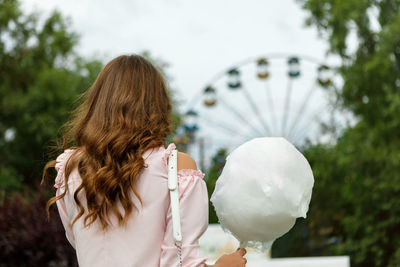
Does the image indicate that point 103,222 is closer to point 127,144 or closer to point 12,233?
point 127,144

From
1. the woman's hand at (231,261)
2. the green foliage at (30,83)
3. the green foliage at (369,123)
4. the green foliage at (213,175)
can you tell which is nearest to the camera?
the woman's hand at (231,261)

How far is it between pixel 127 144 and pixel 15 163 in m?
19.5

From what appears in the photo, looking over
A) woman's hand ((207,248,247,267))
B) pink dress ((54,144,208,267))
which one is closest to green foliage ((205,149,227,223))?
woman's hand ((207,248,247,267))

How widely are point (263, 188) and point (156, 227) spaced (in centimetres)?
42

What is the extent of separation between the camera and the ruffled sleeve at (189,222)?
5.84ft

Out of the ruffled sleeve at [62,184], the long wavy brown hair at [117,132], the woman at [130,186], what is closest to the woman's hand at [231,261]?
the woman at [130,186]

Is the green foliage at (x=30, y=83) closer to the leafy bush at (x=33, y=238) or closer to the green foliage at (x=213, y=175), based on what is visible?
the green foliage at (x=213, y=175)

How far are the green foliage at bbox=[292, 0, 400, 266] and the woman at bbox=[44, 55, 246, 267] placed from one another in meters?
6.60

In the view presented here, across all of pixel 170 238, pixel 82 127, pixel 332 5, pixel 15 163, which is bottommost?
Result: pixel 15 163

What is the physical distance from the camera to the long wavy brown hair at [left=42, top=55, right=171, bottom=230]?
5.96 feet

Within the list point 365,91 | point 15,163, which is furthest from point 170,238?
point 15,163

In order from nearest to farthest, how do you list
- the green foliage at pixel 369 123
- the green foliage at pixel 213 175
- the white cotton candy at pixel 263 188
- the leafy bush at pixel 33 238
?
the white cotton candy at pixel 263 188 → the leafy bush at pixel 33 238 → the green foliage at pixel 369 123 → the green foliage at pixel 213 175

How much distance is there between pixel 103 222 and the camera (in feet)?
6.02

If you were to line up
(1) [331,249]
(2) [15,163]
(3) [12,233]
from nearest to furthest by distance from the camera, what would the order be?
1. (3) [12,233]
2. (1) [331,249]
3. (2) [15,163]
